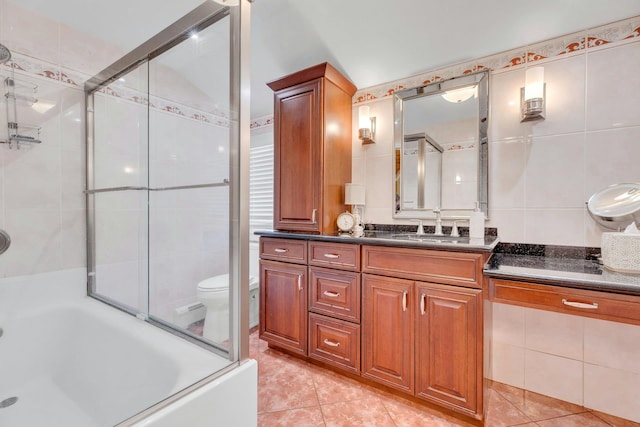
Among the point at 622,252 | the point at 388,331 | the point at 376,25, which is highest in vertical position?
the point at 376,25

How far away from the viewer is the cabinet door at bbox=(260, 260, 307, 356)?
1.99m

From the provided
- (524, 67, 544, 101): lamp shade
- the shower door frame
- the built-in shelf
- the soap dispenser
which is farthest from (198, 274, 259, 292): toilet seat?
(524, 67, 544, 101): lamp shade

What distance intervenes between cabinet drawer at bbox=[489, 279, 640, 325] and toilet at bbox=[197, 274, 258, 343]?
1299mm

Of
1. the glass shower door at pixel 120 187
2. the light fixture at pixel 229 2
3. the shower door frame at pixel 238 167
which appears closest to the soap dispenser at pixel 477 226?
the shower door frame at pixel 238 167

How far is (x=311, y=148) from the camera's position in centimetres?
209

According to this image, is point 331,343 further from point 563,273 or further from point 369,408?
point 563,273

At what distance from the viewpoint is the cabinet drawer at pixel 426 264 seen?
140 cm

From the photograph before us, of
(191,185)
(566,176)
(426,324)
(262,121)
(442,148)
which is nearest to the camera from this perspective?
(426,324)

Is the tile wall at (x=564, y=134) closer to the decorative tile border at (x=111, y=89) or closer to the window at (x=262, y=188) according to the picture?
the decorative tile border at (x=111, y=89)

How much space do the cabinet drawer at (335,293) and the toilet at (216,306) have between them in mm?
668

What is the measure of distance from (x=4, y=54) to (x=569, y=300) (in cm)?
297

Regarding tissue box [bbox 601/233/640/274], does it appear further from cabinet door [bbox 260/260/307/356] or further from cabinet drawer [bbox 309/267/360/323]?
cabinet door [bbox 260/260/307/356]

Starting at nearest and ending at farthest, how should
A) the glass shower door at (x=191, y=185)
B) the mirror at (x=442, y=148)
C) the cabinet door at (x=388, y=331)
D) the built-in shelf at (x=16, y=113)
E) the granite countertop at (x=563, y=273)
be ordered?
the granite countertop at (x=563, y=273), the glass shower door at (x=191, y=185), the built-in shelf at (x=16, y=113), the cabinet door at (x=388, y=331), the mirror at (x=442, y=148)

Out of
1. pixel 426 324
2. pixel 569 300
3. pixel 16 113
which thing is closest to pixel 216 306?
pixel 426 324
